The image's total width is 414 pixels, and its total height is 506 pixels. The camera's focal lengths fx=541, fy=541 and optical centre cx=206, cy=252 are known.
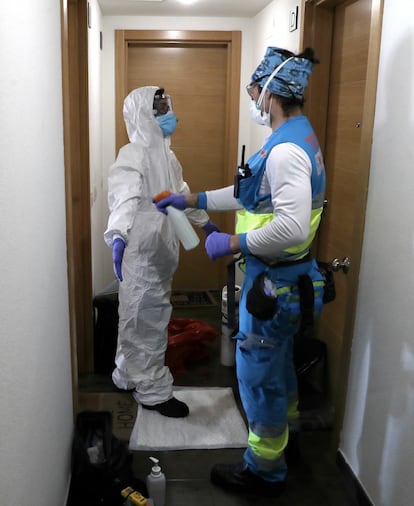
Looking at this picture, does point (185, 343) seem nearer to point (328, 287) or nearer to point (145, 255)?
point (145, 255)

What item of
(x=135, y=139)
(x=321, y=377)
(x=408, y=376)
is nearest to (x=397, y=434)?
(x=408, y=376)

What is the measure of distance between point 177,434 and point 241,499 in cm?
52

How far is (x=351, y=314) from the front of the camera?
2.12 metres

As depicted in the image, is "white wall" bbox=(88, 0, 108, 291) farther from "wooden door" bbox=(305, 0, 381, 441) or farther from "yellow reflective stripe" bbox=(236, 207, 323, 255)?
"yellow reflective stripe" bbox=(236, 207, 323, 255)

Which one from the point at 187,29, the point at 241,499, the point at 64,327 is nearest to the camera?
the point at 64,327

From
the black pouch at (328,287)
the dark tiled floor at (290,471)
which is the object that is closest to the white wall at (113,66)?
the dark tiled floor at (290,471)

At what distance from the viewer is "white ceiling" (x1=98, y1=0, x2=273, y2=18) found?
3.67 m

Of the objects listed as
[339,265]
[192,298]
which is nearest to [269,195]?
[339,265]

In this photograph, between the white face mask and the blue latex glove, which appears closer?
the white face mask

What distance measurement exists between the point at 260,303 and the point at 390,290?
436mm

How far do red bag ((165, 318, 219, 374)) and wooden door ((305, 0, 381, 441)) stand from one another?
29.8 inches

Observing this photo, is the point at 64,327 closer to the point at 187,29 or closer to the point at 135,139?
the point at 135,139

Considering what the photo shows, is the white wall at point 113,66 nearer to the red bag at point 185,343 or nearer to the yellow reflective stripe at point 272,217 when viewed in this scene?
the red bag at point 185,343

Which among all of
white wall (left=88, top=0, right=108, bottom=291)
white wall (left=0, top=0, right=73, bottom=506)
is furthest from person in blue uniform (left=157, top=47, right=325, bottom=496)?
white wall (left=88, top=0, right=108, bottom=291)
